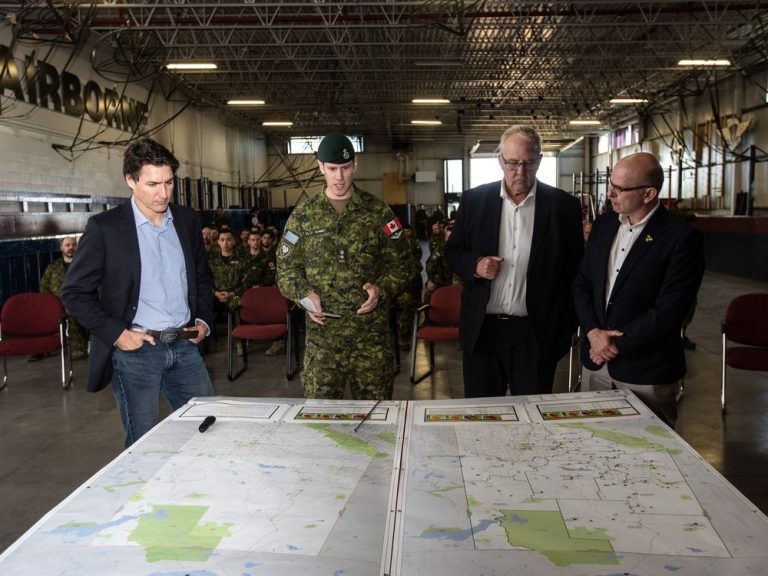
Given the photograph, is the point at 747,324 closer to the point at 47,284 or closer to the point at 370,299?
the point at 370,299

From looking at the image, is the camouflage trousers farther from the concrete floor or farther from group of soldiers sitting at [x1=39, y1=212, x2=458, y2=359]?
group of soldiers sitting at [x1=39, y1=212, x2=458, y2=359]

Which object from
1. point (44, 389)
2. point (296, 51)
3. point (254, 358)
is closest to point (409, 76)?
point (296, 51)

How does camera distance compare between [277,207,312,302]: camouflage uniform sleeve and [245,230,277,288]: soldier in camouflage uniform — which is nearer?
[277,207,312,302]: camouflage uniform sleeve

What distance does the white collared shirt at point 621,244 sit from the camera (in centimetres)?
237

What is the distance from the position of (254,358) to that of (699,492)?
576 centimetres

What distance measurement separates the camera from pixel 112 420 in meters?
4.69

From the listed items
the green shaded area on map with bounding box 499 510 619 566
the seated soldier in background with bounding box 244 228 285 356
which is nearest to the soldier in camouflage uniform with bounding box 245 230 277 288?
the seated soldier in background with bounding box 244 228 285 356

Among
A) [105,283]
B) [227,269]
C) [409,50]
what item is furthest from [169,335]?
[409,50]

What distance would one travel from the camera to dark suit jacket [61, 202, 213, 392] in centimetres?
220

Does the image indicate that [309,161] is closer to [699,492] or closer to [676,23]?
[676,23]

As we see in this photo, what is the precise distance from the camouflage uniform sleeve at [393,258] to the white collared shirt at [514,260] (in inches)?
14.1

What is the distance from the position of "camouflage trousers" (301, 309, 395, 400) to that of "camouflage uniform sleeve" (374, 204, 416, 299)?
125 mm

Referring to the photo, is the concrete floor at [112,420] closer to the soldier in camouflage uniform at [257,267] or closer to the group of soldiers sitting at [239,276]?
the group of soldiers sitting at [239,276]

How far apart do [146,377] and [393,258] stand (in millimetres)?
1040
